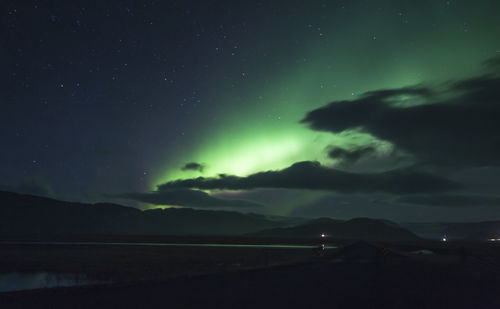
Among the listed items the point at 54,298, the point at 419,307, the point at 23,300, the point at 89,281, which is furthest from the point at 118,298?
the point at 89,281

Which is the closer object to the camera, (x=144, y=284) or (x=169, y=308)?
(x=169, y=308)

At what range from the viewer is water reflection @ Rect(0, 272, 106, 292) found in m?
23.2

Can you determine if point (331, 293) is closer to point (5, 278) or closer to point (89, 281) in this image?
point (89, 281)

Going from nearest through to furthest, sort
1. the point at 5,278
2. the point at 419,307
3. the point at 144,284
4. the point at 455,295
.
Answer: the point at 419,307, the point at 455,295, the point at 144,284, the point at 5,278

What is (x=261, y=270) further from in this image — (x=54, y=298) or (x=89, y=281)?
(x=54, y=298)

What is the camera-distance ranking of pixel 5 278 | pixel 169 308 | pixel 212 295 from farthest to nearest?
pixel 5 278, pixel 212 295, pixel 169 308

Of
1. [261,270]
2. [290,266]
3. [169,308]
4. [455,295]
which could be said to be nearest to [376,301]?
[455,295]

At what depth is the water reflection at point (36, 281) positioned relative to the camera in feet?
76.0

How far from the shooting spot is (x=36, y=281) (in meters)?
25.9

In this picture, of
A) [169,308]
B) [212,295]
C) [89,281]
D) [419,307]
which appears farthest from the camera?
[89,281]

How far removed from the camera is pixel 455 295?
52.9ft

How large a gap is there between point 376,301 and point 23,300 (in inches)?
446

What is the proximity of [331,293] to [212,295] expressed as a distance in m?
4.41

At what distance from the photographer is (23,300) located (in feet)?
43.2
